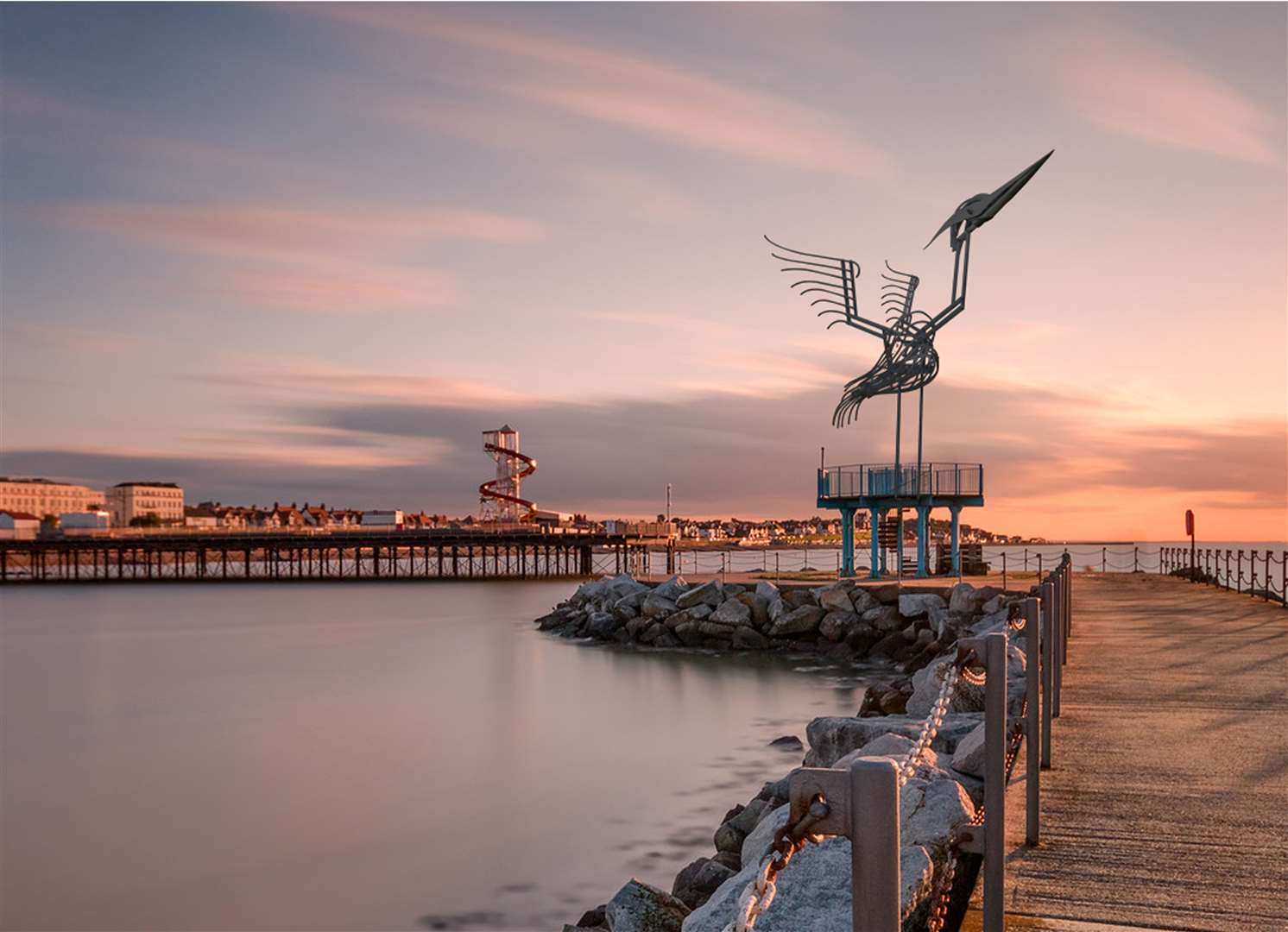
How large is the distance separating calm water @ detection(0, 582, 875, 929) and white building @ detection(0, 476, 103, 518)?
17162cm

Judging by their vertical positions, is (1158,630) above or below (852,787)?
below

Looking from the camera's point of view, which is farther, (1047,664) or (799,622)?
(799,622)

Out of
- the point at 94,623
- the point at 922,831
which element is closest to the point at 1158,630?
the point at 922,831

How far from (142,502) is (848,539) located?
185 metres

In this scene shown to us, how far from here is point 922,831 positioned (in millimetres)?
5422

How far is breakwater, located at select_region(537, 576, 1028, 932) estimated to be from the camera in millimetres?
5066

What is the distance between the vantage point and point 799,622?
27.4 m

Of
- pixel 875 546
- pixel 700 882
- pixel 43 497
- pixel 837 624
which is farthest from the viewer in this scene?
pixel 43 497

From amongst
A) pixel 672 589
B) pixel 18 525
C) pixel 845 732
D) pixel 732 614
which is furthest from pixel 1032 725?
pixel 18 525

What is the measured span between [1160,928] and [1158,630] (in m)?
13.3

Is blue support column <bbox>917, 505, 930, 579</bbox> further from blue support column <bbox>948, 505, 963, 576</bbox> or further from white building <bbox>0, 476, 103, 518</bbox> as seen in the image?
white building <bbox>0, 476, 103, 518</bbox>

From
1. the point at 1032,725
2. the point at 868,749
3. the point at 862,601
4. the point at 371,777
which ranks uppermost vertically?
the point at 1032,725

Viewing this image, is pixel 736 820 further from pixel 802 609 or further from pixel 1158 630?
pixel 802 609

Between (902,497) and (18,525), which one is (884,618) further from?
(18,525)
